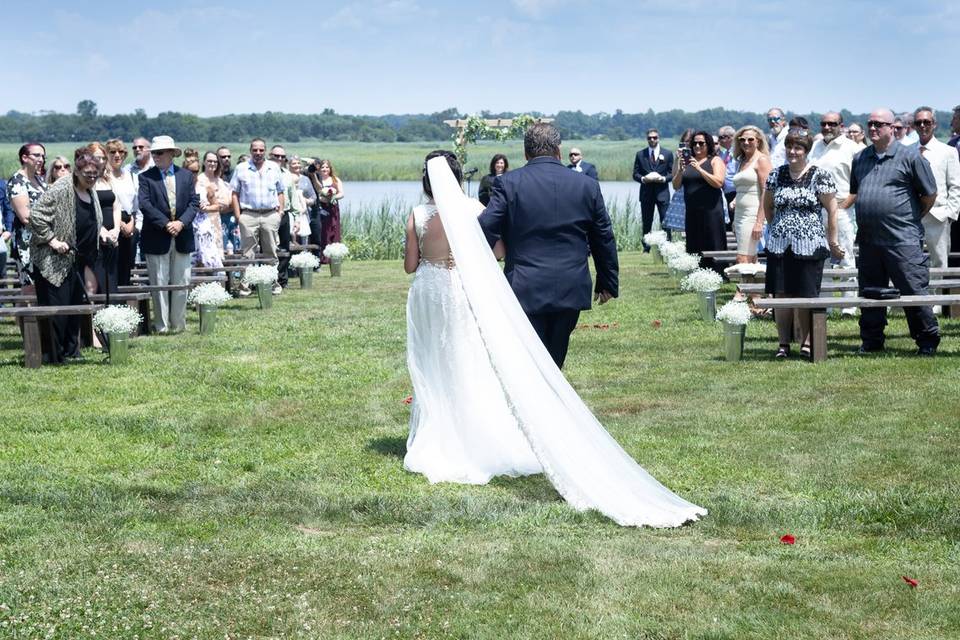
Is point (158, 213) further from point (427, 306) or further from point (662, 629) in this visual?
point (662, 629)

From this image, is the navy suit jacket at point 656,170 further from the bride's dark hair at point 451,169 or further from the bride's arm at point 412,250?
the bride's dark hair at point 451,169

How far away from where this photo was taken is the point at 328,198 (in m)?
26.0

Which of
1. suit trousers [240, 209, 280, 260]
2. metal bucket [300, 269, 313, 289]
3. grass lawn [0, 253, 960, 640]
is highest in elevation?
suit trousers [240, 209, 280, 260]

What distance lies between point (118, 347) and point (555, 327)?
616 centimetres

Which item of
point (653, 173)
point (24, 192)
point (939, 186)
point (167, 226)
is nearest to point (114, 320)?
point (24, 192)

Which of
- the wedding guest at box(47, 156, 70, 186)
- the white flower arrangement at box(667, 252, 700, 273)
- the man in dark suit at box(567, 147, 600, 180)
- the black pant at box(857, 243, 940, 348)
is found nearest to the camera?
the black pant at box(857, 243, 940, 348)

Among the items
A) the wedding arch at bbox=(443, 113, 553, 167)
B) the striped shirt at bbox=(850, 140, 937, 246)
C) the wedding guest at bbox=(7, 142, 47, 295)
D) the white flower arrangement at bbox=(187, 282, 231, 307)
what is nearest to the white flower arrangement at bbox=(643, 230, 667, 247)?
the wedding arch at bbox=(443, 113, 553, 167)

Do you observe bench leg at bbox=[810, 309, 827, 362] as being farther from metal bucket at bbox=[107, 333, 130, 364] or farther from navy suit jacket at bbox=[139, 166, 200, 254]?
navy suit jacket at bbox=[139, 166, 200, 254]

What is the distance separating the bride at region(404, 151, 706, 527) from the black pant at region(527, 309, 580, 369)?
374 mm

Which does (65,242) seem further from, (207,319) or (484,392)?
(484,392)

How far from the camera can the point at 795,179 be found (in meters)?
12.5

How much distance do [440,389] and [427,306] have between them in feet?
1.78

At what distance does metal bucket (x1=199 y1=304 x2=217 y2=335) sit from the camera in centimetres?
1605

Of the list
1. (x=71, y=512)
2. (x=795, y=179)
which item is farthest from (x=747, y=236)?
(x=71, y=512)
